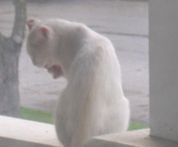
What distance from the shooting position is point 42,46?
133 cm

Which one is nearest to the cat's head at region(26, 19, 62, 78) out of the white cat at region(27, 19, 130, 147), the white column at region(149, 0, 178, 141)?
the white cat at region(27, 19, 130, 147)

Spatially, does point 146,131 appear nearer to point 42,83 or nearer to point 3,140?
point 3,140

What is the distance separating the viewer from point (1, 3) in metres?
2.43

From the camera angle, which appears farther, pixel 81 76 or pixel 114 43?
pixel 114 43

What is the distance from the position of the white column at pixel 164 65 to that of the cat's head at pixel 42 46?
15.4 inches

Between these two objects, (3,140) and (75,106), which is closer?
(75,106)

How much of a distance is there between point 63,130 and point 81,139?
0.16 metres

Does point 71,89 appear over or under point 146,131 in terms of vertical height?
over

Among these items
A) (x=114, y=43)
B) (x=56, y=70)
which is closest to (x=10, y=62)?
(x=56, y=70)

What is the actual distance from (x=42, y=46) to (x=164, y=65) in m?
0.46

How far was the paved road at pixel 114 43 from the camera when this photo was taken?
2299 millimetres

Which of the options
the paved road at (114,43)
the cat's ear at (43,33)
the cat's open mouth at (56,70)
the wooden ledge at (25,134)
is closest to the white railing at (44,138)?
the wooden ledge at (25,134)

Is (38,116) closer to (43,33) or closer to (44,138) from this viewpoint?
(44,138)

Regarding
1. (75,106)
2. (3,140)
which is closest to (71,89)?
(75,106)
